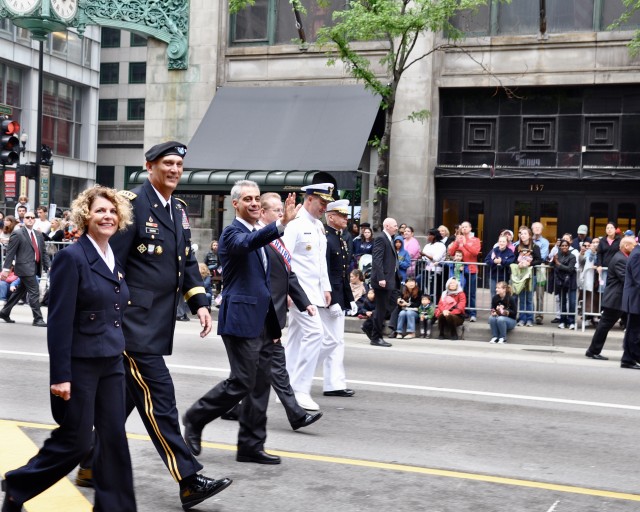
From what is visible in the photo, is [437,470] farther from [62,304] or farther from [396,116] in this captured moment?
[396,116]

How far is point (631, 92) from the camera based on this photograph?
72.4 ft

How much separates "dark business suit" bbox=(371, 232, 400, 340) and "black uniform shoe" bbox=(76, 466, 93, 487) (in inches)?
342

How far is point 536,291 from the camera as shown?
16.3 m

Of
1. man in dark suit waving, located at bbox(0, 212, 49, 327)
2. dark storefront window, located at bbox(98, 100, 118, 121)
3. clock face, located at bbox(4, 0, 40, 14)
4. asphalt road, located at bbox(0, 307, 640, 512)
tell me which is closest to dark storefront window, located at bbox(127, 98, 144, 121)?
dark storefront window, located at bbox(98, 100, 118, 121)

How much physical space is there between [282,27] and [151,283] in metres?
20.8

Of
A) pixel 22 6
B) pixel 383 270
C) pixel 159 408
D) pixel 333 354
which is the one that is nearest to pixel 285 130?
pixel 22 6

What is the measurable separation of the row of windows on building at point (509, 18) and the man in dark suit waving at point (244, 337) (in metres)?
14.9

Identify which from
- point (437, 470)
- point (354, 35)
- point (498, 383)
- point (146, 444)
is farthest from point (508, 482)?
point (354, 35)

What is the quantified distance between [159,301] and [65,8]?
21019 mm

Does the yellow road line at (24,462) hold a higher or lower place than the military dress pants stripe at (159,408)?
lower

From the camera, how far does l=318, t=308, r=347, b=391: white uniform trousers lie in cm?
959

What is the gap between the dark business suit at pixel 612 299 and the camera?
44.1 ft

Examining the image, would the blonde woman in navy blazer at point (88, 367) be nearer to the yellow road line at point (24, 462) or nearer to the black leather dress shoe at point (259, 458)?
the yellow road line at point (24, 462)

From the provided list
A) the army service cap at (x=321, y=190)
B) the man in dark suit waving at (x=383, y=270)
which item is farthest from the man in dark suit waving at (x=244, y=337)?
the man in dark suit waving at (x=383, y=270)
